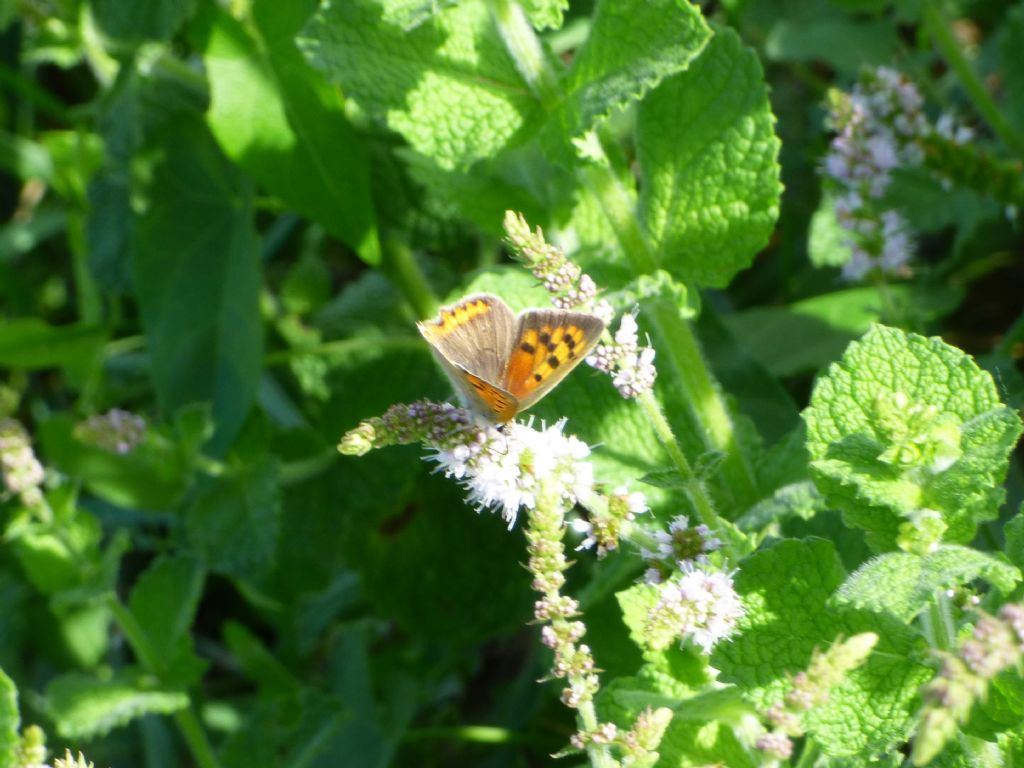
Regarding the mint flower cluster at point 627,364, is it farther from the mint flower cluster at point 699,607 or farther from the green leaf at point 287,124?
the green leaf at point 287,124

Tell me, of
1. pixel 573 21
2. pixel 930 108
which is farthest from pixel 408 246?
pixel 930 108

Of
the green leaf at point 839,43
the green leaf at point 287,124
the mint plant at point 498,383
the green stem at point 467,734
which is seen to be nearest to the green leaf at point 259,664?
the mint plant at point 498,383

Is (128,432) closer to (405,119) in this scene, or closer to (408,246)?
(408,246)

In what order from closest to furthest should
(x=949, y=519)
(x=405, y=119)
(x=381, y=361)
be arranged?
(x=949, y=519)
(x=405, y=119)
(x=381, y=361)

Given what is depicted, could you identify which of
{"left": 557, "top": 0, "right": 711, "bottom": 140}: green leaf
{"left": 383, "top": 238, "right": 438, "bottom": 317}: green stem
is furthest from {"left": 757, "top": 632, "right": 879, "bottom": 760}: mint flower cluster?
{"left": 383, "top": 238, "right": 438, "bottom": 317}: green stem

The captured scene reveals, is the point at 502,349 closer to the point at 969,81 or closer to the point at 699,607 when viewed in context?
the point at 699,607

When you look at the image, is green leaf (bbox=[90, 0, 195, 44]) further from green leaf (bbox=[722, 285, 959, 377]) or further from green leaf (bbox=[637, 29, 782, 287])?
green leaf (bbox=[722, 285, 959, 377])
